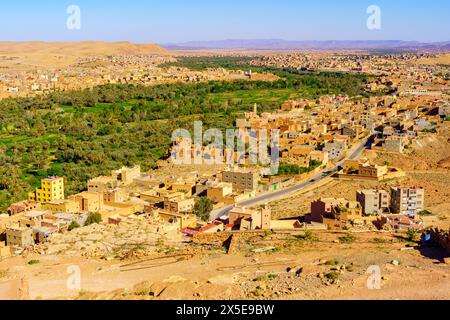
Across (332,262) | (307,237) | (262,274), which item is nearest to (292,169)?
(307,237)

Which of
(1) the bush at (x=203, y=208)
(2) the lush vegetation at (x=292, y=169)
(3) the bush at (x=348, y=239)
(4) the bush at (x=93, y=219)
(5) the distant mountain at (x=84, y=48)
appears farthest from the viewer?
(5) the distant mountain at (x=84, y=48)

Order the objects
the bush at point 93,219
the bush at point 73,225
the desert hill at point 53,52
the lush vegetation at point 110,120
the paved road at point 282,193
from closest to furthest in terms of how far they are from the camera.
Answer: the bush at point 73,225 → the bush at point 93,219 → the paved road at point 282,193 → the lush vegetation at point 110,120 → the desert hill at point 53,52

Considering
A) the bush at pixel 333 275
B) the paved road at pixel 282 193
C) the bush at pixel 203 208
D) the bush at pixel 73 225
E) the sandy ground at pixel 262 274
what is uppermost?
the bush at pixel 333 275

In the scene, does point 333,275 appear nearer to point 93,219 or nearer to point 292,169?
point 93,219

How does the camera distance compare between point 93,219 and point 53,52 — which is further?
point 53,52

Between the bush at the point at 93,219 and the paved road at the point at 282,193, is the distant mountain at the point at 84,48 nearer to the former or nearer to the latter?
the paved road at the point at 282,193

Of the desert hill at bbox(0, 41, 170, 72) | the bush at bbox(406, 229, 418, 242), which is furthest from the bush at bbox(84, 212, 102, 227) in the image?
the desert hill at bbox(0, 41, 170, 72)

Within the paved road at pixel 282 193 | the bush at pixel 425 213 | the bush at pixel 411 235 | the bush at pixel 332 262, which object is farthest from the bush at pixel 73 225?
the bush at pixel 425 213
